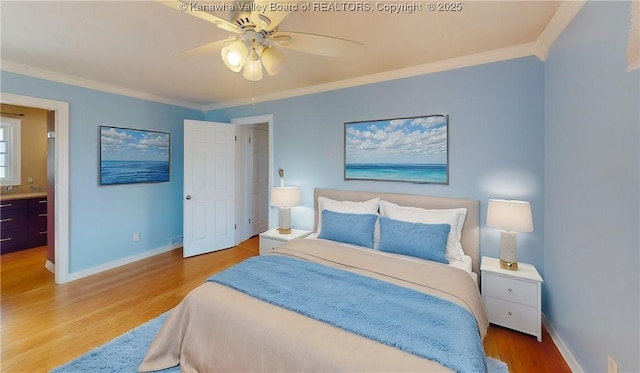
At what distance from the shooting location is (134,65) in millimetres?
2742

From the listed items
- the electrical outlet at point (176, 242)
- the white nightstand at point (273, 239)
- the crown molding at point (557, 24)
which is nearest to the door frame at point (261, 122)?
the white nightstand at point (273, 239)

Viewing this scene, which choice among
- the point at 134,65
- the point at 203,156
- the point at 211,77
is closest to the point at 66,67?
the point at 134,65

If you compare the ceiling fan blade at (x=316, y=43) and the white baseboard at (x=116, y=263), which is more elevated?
the ceiling fan blade at (x=316, y=43)

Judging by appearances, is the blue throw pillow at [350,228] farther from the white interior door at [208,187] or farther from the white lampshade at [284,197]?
the white interior door at [208,187]

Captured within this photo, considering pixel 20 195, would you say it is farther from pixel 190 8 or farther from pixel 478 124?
pixel 478 124

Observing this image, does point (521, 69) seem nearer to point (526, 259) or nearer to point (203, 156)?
point (526, 259)

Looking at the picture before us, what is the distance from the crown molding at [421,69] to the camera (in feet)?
7.63

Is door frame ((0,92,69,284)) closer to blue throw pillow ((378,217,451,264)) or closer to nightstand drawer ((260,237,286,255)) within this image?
nightstand drawer ((260,237,286,255))

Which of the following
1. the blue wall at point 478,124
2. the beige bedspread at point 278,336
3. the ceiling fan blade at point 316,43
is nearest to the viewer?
the beige bedspread at point 278,336

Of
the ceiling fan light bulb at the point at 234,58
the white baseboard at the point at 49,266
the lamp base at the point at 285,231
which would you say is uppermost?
the ceiling fan light bulb at the point at 234,58

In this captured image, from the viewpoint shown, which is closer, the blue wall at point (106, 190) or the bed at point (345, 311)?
the bed at point (345, 311)

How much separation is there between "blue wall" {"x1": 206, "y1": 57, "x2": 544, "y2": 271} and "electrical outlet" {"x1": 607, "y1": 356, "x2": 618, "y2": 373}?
3.66ft

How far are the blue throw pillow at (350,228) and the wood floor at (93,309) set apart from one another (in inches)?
48.9

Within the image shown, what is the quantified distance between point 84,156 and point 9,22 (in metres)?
1.67
